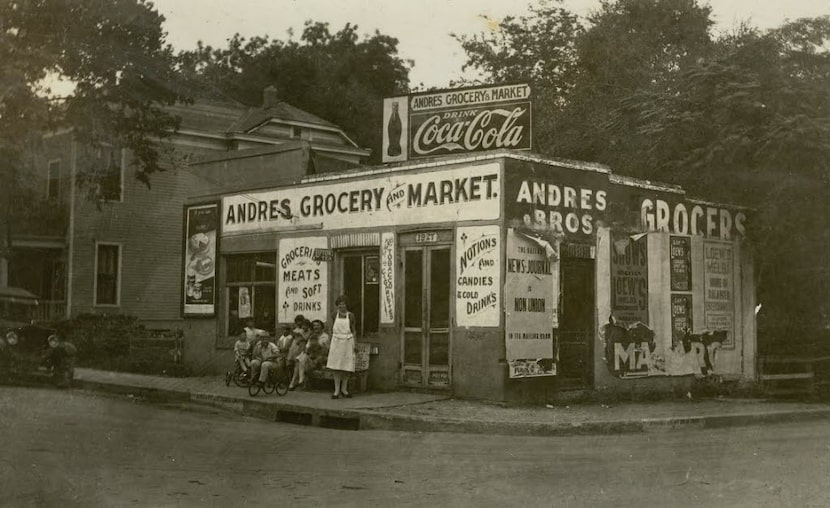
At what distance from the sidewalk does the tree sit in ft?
120

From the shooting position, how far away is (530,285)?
1568 centimetres

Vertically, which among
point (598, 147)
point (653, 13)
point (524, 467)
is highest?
point (653, 13)

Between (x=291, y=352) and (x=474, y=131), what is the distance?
17.3 feet

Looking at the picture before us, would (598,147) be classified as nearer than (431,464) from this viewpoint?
A: No

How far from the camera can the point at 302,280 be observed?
1847cm

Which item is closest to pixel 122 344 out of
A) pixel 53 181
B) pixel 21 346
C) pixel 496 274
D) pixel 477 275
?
pixel 21 346

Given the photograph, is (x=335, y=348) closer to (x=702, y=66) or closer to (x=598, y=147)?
(x=702, y=66)

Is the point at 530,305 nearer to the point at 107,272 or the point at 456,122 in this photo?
the point at 456,122

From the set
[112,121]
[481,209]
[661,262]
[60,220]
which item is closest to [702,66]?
[661,262]

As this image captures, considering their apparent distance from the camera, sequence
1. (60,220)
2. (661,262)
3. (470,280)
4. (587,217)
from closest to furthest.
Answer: (470,280) < (587,217) < (661,262) < (60,220)

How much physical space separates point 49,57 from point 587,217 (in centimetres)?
1388

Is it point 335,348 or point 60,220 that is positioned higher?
point 60,220

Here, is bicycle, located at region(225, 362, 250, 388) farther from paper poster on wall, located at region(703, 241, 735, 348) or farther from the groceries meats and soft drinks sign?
paper poster on wall, located at region(703, 241, 735, 348)

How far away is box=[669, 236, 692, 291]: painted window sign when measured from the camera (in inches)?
712
